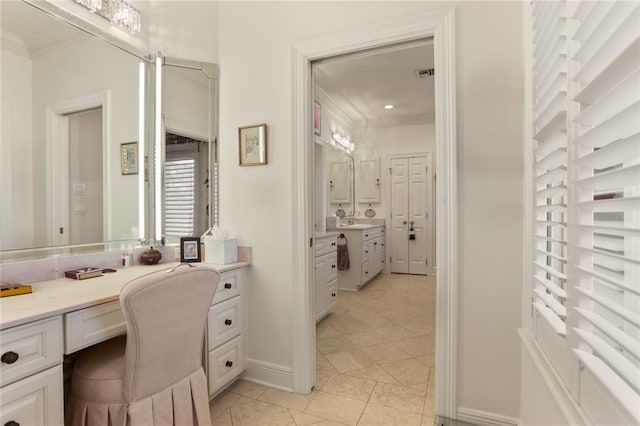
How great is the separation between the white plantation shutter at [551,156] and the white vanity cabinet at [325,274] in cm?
222

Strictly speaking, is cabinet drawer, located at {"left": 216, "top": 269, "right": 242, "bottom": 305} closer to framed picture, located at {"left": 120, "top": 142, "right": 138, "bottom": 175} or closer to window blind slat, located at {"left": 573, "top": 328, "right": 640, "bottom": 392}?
framed picture, located at {"left": 120, "top": 142, "right": 138, "bottom": 175}

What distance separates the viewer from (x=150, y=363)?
4.13 feet

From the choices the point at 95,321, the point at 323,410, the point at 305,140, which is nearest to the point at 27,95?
the point at 95,321

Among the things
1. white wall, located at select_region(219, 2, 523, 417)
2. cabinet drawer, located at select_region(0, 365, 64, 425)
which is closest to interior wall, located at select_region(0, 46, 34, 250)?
cabinet drawer, located at select_region(0, 365, 64, 425)

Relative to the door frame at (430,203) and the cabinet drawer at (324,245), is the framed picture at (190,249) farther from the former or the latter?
the door frame at (430,203)

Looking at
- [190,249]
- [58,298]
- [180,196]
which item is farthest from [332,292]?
[58,298]

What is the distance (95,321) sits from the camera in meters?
1.27

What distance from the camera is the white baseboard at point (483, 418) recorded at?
65.1 inches

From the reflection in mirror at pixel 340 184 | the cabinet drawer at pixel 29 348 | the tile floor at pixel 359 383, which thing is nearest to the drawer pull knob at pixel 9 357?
the cabinet drawer at pixel 29 348

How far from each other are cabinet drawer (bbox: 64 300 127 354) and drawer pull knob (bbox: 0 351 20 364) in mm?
160

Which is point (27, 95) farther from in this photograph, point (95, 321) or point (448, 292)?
point (448, 292)

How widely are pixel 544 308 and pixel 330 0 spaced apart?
81.1 inches

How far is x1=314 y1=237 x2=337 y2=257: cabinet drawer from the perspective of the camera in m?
3.24

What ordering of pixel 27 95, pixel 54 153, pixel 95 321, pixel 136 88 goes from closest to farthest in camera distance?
pixel 95 321 < pixel 27 95 < pixel 54 153 < pixel 136 88
